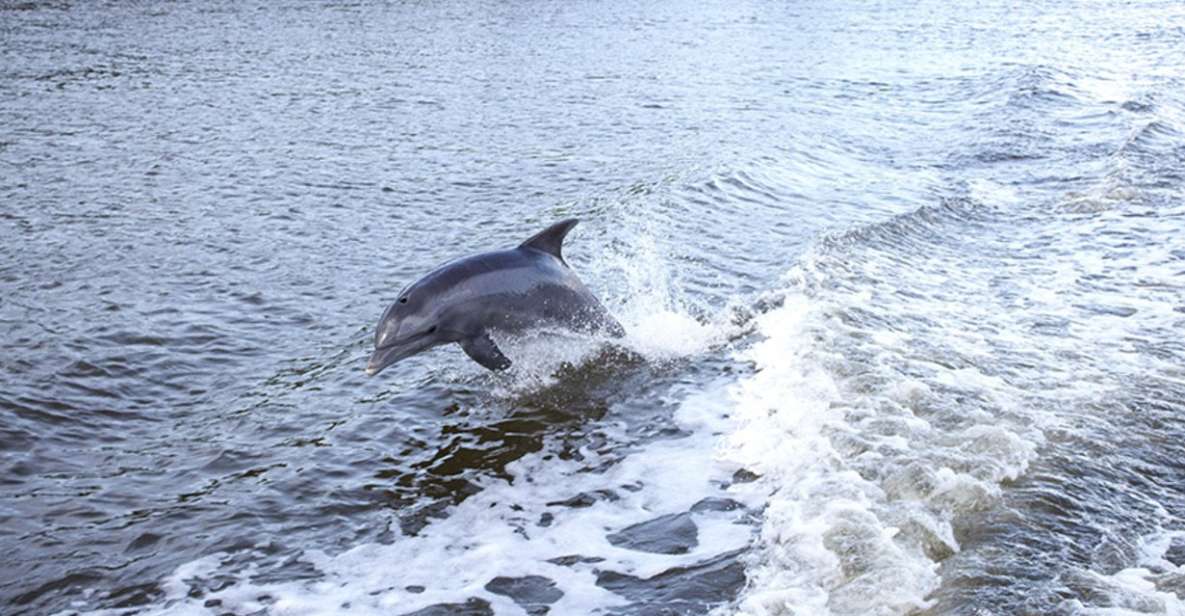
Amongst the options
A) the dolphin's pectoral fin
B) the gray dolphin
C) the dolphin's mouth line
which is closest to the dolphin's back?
the gray dolphin

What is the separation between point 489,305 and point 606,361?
1.29 metres

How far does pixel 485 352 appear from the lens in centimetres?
966

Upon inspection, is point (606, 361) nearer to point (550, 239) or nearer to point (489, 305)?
point (550, 239)

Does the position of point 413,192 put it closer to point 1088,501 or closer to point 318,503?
point 318,503

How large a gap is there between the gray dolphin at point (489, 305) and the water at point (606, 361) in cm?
37

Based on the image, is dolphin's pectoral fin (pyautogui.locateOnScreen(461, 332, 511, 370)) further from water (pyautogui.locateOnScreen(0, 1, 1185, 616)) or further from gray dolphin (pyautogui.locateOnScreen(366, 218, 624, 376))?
water (pyautogui.locateOnScreen(0, 1, 1185, 616))

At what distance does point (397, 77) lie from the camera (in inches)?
995

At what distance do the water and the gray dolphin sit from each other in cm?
37

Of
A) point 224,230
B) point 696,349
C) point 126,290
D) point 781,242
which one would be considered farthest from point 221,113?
point 696,349

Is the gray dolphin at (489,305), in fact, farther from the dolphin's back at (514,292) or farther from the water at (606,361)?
the water at (606,361)

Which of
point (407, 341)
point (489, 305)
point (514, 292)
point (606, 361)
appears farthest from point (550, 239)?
point (407, 341)

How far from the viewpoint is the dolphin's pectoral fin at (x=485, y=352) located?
31.6 ft

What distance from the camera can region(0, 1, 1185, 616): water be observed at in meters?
7.29

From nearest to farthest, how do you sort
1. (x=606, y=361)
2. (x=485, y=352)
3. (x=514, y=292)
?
(x=485, y=352) < (x=514, y=292) < (x=606, y=361)
